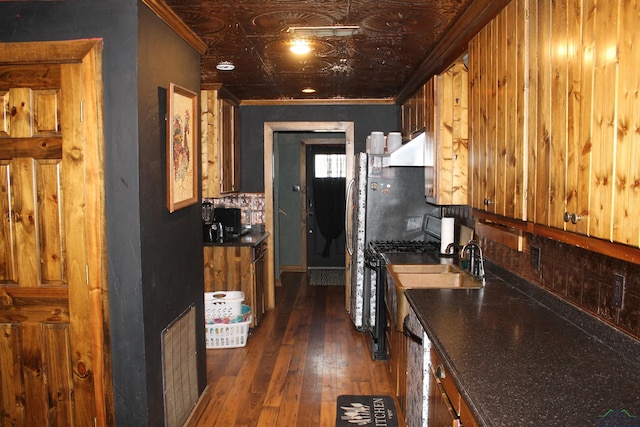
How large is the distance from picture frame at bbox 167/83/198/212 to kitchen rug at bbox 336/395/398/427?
5.40ft

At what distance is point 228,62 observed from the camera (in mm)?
4145

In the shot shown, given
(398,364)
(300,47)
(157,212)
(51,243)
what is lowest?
(398,364)

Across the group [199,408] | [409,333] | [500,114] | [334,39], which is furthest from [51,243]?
[500,114]

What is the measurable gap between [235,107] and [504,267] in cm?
380

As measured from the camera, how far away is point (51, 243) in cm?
254

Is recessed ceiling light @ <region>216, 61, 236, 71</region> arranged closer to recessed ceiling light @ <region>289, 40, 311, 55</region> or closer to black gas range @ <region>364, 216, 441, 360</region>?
recessed ceiling light @ <region>289, 40, 311, 55</region>

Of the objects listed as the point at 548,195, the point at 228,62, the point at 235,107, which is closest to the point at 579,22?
the point at 548,195

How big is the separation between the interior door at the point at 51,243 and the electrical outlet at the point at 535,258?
6.74 feet

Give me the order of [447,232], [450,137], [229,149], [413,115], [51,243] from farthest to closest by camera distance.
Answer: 1. [229,149]
2. [413,115]
3. [447,232]
4. [450,137]
5. [51,243]

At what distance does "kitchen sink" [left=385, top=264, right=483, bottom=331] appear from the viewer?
10.5 ft

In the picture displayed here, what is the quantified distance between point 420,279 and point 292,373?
1.32 metres

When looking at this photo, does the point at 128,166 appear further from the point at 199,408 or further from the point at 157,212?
the point at 199,408

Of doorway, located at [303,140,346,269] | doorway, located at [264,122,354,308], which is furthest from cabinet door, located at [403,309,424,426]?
doorway, located at [303,140,346,269]

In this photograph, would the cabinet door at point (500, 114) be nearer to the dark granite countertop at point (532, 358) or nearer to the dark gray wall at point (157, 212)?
the dark granite countertop at point (532, 358)
